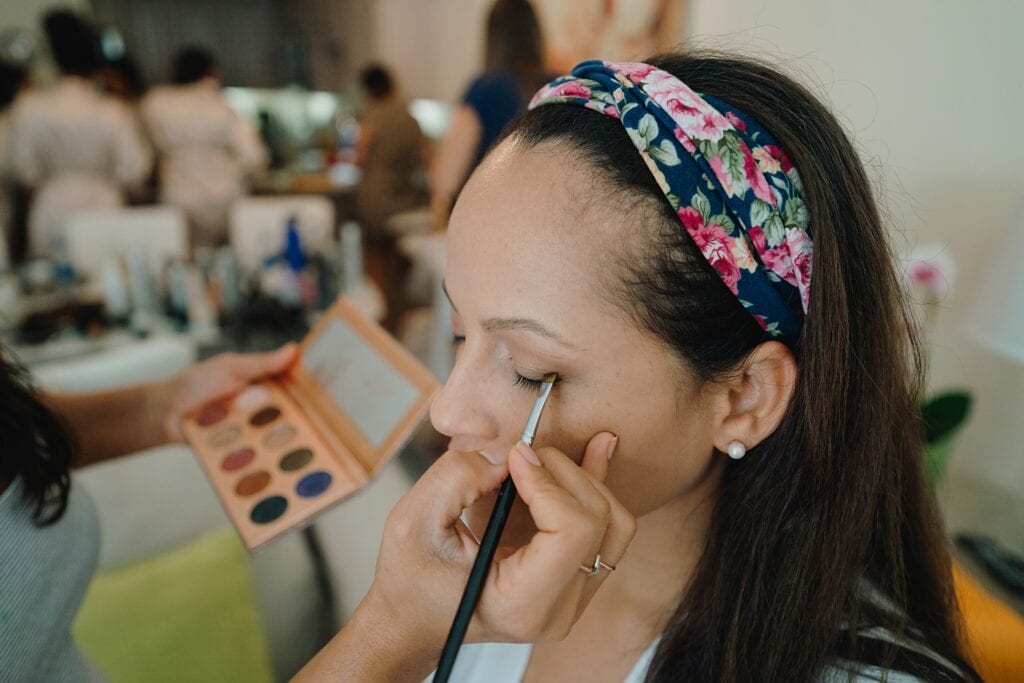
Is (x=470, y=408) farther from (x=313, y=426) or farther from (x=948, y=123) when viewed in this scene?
(x=948, y=123)

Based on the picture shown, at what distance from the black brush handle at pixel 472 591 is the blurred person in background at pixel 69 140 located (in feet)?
10.3

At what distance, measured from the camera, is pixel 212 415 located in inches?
35.9

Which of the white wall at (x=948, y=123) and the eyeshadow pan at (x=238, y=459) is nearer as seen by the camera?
the eyeshadow pan at (x=238, y=459)

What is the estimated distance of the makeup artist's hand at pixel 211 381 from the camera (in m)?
0.92

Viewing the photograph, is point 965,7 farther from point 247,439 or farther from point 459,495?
point 247,439

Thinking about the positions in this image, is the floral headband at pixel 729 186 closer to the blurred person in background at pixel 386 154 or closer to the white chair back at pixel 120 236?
the white chair back at pixel 120 236

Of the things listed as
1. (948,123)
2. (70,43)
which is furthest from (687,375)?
(70,43)

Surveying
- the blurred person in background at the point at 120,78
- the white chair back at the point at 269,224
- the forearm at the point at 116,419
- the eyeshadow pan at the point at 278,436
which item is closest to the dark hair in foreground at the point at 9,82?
the blurred person in background at the point at 120,78

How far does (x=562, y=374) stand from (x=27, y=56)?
17.1ft

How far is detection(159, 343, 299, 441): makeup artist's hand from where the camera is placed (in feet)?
3.01

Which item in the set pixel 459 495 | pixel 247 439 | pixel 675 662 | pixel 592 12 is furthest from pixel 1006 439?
pixel 592 12

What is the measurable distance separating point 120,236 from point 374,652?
244 centimetres

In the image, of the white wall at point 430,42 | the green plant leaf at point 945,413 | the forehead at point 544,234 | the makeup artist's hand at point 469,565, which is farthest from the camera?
the white wall at point 430,42

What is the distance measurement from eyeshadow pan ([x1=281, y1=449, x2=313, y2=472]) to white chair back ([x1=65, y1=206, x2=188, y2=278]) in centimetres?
177
